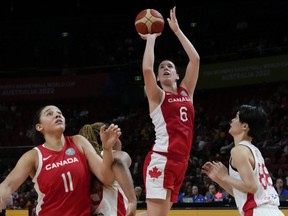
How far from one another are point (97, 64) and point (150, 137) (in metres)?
4.93

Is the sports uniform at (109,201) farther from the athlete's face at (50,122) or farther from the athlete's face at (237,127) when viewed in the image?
the athlete's face at (237,127)

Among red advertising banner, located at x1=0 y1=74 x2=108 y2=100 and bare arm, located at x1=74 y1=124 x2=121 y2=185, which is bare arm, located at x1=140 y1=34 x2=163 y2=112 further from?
red advertising banner, located at x1=0 y1=74 x2=108 y2=100

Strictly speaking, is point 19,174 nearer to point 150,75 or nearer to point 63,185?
point 63,185

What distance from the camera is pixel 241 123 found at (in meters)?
4.27

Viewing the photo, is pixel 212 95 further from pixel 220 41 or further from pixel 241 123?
pixel 241 123

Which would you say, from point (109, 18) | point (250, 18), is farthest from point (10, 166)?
point (250, 18)

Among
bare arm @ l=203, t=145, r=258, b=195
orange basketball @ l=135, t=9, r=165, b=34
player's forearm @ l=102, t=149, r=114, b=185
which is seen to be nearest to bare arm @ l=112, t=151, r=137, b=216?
player's forearm @ l=102, t=149, r=114, b=185

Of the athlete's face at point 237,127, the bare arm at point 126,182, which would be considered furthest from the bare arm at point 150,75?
the bare arm at point 126,182

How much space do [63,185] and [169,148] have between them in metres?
1.74

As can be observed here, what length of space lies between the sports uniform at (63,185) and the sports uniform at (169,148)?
1.54 m

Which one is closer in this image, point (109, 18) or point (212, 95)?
point (212, 95)

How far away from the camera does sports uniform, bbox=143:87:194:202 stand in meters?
5.39

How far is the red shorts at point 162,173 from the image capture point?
212 inches

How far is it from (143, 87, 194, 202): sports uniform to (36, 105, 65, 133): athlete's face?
1571 mm
